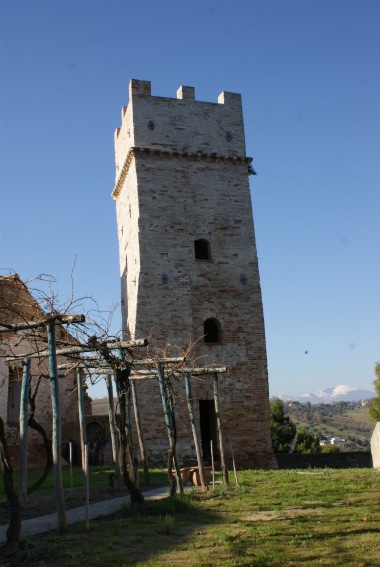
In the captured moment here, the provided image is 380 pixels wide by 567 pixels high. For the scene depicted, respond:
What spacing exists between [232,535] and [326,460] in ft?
56.4

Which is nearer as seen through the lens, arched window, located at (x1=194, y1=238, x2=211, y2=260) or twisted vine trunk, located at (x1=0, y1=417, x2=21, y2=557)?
twisted vine trunk, located at (x1=0, y1=417, x2=21, y2=557)

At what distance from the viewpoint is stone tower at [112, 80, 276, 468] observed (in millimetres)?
21922

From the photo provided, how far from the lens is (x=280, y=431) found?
4084 centimetres

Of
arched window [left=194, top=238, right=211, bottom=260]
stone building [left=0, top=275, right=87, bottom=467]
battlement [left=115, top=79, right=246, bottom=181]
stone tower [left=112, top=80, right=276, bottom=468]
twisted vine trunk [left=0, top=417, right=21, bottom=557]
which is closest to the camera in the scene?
twisted vine trunk [left=0, top=417, right=21, bottom=557]

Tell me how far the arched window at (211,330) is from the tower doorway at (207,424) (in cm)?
247

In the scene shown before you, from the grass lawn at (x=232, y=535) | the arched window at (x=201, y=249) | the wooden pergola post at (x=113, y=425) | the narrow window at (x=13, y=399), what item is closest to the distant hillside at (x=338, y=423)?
the arched window at (x=201, y=249)

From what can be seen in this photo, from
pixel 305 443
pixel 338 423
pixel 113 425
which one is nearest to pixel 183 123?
pixel 113 425

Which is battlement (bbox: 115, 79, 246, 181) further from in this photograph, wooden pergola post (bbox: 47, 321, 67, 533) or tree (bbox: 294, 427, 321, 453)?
tree (bbox: 294, 427, 321, 453)

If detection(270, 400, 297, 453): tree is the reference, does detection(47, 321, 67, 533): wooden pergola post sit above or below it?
above

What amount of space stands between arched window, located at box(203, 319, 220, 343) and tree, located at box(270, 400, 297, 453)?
62.0ft

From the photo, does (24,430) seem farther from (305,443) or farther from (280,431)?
(305,443)

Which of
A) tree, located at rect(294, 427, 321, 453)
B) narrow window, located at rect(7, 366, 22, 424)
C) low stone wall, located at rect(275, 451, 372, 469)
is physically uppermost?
narrow window, located at rect(7, 366, 22, 424)

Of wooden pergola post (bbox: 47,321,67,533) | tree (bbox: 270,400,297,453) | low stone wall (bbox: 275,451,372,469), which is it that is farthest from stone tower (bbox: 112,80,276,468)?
tree (bbox: 270,400,297,453)

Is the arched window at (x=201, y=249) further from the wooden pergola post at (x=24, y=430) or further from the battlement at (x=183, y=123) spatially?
the wooden pergola post at (x=24, y=430)
